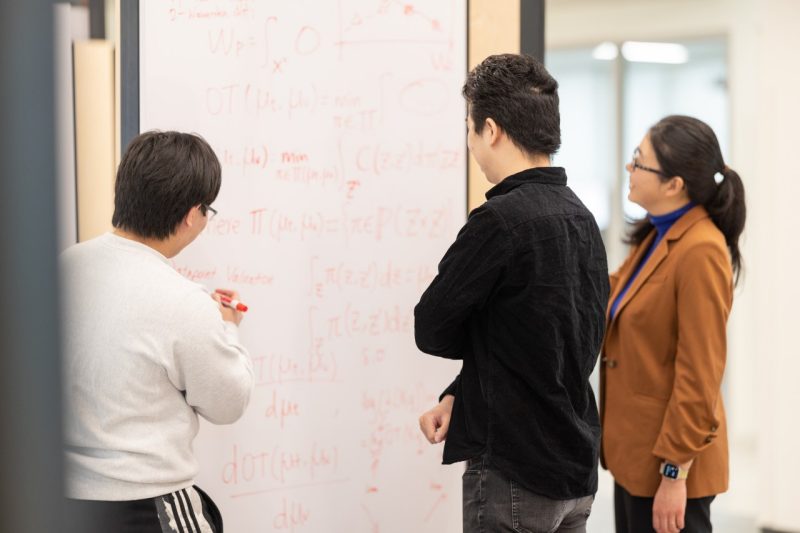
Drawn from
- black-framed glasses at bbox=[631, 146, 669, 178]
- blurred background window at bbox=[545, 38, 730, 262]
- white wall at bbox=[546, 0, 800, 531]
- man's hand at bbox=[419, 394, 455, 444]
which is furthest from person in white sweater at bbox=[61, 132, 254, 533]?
blurred background window at bbox=[545, 38, 730, 262]

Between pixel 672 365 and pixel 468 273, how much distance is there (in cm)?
81

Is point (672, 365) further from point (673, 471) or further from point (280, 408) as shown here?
point (280, 408)

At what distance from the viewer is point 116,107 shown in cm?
180

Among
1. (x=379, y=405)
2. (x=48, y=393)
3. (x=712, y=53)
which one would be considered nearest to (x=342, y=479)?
(x=379, y=405)

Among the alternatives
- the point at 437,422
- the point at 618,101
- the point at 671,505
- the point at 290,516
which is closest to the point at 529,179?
the point at 437,422

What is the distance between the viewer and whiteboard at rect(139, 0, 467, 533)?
1.84m

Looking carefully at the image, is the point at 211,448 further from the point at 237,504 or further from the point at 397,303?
the point at 397,303

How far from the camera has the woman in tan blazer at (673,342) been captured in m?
1.88

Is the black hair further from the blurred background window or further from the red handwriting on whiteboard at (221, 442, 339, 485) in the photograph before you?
the blurred background window

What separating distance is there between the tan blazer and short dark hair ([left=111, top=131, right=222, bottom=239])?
3.70ft

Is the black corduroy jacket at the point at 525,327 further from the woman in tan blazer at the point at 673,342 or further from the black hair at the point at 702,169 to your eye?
the black hair at the point at 702,169

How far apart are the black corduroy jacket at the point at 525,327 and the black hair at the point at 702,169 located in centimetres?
62

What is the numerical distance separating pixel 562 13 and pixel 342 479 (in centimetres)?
369

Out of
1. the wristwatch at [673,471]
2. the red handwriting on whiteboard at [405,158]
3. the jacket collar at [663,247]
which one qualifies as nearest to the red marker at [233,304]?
the red handwriting on whiteboard at [405,158]
